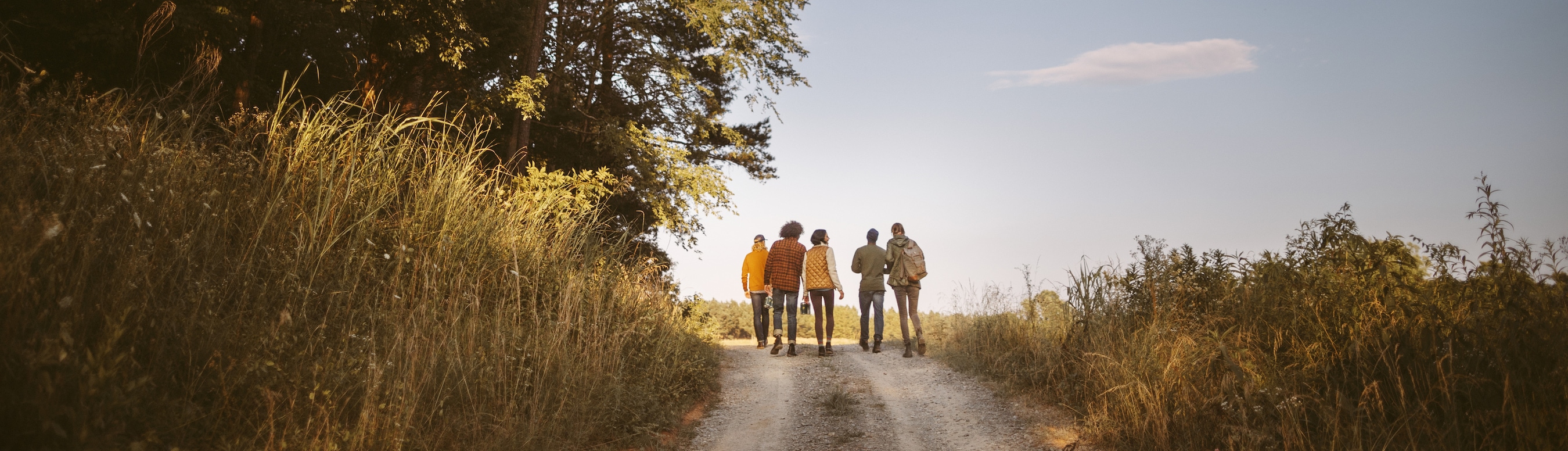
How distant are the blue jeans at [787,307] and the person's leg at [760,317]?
0.82 meters

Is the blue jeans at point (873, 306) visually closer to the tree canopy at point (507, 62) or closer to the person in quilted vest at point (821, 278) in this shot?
the person in quilted vest at point (821, 278)

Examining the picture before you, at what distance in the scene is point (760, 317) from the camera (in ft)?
42.6

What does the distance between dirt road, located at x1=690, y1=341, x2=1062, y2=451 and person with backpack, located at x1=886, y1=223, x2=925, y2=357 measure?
1.01 meters

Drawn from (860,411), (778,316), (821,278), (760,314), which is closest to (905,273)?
(821,278)

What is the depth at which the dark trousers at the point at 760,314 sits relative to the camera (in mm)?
12320

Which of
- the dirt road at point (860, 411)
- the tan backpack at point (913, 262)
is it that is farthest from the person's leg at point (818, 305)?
the tan backpack at point (913, 262)

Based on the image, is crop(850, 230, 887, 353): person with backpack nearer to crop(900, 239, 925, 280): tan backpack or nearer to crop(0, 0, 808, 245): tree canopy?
crop(900, 239, 925, 280): tan backpack

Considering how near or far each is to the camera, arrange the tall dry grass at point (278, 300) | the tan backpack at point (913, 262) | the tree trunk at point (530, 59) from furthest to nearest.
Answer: the tree trunk at point (530, 59) → the tan backpack at point (913, 262) → the tall dry grass at point (278, 300)

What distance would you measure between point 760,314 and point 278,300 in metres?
9.34

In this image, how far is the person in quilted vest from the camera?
436 inches

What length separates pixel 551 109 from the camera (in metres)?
15.8

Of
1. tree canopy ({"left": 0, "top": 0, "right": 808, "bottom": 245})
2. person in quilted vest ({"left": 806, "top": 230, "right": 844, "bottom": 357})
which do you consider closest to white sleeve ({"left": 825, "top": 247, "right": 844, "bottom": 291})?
person in quilted vest ({"left": 806, "top": 230, "right": 844, "bottom": 357})

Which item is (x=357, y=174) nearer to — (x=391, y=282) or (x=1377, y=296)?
(x=391, y=282)

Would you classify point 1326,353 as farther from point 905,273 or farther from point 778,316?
point 778,316
